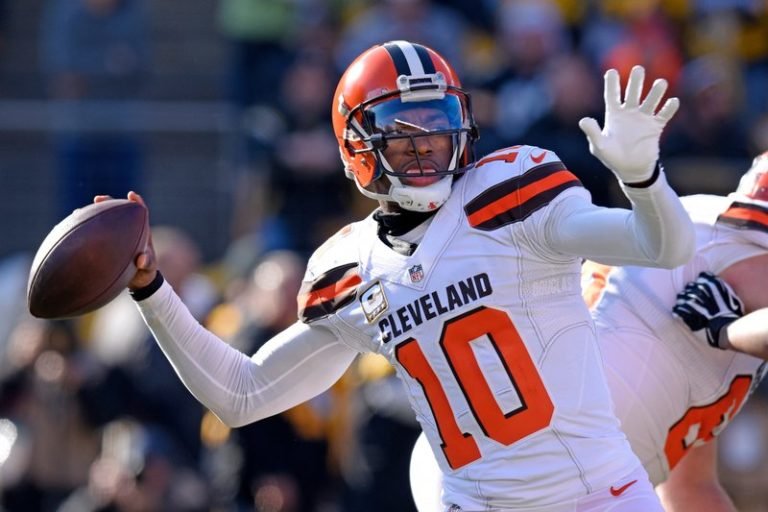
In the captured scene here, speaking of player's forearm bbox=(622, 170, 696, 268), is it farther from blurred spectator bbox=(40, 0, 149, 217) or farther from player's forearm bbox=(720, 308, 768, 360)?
blurred spectator bbox=(40, 0, 149, 217)

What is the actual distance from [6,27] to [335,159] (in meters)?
3.48

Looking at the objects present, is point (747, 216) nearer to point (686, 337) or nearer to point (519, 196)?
point (686, 337)

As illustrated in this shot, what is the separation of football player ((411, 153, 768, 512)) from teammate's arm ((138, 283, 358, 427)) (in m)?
0.45

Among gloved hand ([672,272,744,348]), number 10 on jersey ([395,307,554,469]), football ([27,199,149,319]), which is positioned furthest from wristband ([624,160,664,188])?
football ([27,199,149,319])

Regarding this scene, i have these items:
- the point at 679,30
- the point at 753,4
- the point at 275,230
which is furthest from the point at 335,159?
the point at 753,4

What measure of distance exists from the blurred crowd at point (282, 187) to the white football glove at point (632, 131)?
3.63m

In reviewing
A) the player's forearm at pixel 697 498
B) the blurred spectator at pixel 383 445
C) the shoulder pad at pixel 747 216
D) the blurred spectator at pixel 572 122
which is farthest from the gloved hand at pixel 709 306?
the blurred spectator at pixel 572 122

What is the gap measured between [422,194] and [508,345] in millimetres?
459

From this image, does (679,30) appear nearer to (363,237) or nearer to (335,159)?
(335,159)

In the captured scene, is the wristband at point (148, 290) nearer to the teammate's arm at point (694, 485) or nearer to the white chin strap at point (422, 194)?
the white chin strap at point (422, 194)

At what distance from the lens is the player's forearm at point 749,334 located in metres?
3.99

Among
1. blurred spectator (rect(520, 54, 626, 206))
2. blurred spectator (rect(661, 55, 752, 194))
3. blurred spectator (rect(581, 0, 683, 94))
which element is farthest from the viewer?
blurred spectator (rect(581, 0, 683, 94))

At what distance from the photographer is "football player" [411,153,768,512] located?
4379 mm

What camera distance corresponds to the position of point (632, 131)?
3.21 m
